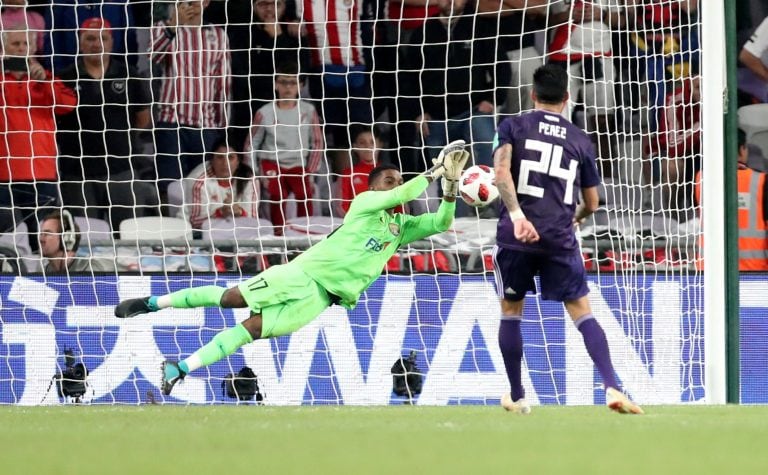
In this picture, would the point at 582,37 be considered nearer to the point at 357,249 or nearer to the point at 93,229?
the point at 357,249

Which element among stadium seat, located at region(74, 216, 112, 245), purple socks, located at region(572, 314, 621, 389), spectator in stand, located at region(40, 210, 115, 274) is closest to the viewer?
purple socks, located at region(572, 314, 621, 389)

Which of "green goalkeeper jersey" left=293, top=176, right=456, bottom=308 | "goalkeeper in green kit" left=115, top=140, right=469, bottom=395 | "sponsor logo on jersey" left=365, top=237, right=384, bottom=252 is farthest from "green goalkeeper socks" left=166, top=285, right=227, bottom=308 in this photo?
"sponsor logo on jersey" left=365, top=237, right=384, bottom=252

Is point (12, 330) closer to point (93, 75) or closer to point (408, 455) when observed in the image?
point (93, 75)

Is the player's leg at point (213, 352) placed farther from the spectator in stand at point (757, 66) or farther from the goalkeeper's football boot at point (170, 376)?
the spectator in stand at point (757, 66)

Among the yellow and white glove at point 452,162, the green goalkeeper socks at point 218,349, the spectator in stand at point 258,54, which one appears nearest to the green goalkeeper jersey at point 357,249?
the yellow and white glove at point 452,162

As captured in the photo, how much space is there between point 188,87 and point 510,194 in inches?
190

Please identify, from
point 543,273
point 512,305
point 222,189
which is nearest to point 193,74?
point 222,189

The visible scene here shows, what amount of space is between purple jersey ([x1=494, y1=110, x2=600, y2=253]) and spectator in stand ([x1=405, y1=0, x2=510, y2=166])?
3424 millimetres

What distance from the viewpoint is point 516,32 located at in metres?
11.7

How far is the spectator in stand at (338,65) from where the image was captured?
1177 cm

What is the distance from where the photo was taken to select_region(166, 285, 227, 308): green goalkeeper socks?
359 inches

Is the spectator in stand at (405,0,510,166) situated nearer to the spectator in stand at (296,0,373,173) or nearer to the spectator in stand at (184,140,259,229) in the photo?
the spectator in stand at (296,0,373,173)

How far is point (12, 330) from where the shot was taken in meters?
10.8

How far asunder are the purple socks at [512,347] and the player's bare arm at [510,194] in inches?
25.9
